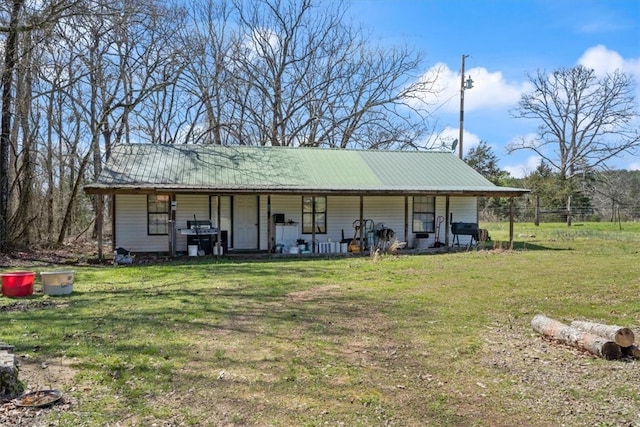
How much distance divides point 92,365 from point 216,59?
24127mm

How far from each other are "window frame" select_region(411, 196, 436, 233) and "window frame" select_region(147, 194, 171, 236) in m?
8.37

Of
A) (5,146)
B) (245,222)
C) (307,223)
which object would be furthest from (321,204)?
(5,146)

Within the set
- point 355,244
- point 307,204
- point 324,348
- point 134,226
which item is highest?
point 307,204

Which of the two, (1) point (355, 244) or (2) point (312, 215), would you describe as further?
(2) point (312, 215)

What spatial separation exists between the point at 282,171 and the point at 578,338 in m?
12.2

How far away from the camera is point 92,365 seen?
446 centimetres

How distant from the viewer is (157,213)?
1493 cm

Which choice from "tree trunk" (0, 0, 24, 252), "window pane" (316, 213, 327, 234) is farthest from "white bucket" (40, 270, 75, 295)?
"window pane" (316, 213, 327, 234)

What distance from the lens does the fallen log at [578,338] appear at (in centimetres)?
476

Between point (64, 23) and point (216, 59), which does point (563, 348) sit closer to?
point (64, 23)

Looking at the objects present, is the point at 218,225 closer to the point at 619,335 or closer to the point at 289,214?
the point at 289,214

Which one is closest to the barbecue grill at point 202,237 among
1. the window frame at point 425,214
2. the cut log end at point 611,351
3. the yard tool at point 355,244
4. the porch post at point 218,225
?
the porch post at point 218,225

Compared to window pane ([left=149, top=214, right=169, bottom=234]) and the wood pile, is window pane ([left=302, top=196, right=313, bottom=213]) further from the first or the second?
the wood pile

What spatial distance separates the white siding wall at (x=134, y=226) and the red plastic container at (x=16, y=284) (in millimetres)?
7127
